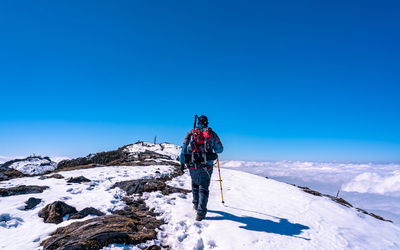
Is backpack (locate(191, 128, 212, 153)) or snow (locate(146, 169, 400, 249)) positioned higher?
backpack (locate(191, 128, 212, 153))

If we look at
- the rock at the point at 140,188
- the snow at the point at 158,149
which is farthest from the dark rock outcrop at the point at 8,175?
the snow at the point at 158,149

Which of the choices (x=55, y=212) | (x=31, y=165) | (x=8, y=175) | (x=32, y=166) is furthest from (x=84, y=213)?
(x=31, y=165)

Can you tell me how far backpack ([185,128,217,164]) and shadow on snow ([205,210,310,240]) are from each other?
214 cm

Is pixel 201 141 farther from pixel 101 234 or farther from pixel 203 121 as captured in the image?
pixel 101 234

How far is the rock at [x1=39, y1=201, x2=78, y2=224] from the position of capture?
222 inches

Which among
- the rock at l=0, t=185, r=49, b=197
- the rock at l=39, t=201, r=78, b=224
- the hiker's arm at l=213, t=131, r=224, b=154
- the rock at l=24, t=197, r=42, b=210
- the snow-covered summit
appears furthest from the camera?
the rock at l=0, t=185, r=49, b=197

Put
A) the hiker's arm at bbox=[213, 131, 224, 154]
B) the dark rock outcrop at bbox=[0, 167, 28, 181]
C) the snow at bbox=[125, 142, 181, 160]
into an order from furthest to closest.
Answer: the snow at bbox=[125, 142, 181, 160] < the dark rock outcrop at bbox=[0, 167, 28, 181] < the hiker's arm at bbox=[213, 131, 224, 154]

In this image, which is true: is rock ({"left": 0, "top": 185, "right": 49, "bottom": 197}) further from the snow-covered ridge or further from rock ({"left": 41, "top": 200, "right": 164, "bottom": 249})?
the snow-covered ridge

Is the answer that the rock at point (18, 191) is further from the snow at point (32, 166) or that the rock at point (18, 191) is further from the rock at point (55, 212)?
the snow at point (32, 166)

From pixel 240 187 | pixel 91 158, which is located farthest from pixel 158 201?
pixel 91 158

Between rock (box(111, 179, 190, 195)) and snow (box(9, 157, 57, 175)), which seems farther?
snow (box(9, 157, 57, 175))

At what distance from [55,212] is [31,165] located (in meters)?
22.9

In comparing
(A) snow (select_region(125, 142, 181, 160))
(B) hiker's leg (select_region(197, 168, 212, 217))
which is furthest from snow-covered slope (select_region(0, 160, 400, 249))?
(A) snow (select_region(125, 142, 181, 160))

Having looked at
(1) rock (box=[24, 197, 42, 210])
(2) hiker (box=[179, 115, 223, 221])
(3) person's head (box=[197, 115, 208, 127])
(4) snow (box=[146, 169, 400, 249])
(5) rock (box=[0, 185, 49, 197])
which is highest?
(3) person's head (box=[197, 115, 208, 127])
